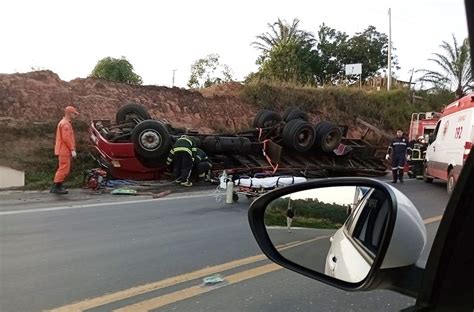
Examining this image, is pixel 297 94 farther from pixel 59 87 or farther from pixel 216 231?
pixel 216 231

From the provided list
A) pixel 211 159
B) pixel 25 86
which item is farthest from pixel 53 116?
pixel 211 159

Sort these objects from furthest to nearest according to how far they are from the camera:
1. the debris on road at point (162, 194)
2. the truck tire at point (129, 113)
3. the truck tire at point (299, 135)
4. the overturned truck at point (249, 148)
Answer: the truck tire at point (129, 113) < the truck tire at point (299, 135) < the overturned truck at point (249, 148) < the debris on road at point (162, 194)

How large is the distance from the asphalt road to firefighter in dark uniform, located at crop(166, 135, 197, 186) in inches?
150

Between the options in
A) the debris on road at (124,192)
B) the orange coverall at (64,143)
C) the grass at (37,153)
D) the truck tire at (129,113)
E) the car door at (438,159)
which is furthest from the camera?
the truck tire at (129,113)

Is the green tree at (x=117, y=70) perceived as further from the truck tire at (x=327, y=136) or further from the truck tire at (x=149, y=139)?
the truck tire at (x=149, y=139)

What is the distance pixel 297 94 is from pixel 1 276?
2018 centimetres

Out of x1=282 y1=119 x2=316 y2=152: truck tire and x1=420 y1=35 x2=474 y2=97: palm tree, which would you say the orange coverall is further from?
x1=420 y1=35 x2=474 y2=97: palm tree

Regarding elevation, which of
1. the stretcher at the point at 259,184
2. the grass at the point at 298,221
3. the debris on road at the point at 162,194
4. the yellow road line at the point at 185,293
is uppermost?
the grass at the point at 298,221

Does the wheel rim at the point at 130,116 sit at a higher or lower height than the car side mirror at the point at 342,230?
higher

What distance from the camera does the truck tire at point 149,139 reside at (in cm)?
1098

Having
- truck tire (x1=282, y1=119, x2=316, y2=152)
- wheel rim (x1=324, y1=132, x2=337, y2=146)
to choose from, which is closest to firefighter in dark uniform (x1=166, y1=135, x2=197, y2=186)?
truck tire (x1=282, y1=119, x2=316, y2=152)

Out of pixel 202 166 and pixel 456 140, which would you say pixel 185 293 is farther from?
pixel 202 166

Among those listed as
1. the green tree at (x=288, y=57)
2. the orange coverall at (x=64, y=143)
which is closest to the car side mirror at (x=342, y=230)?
the orange coverall at (x=64, y=143)

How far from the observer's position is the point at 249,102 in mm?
21688
